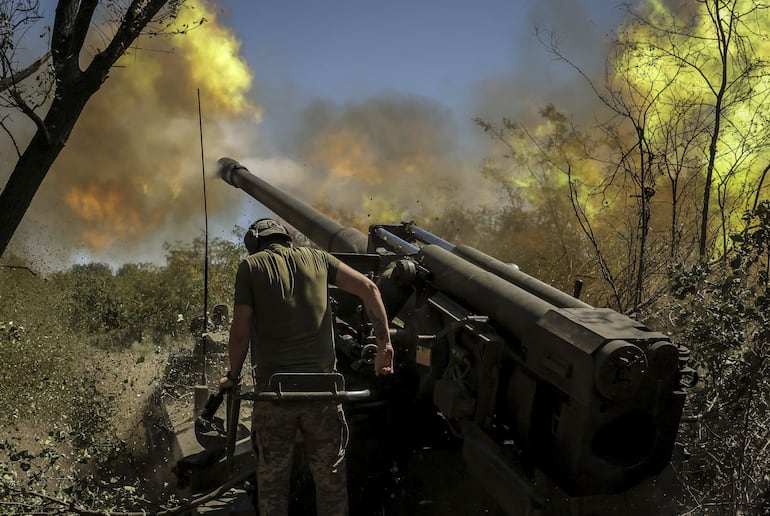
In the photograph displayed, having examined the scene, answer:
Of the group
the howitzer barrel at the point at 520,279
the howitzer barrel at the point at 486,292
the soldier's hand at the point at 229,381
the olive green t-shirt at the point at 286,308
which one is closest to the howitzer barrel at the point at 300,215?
the howitzer barrel at the point at 520,279

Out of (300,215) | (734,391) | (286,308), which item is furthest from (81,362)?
(734,391)

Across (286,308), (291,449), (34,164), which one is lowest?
(291,449)

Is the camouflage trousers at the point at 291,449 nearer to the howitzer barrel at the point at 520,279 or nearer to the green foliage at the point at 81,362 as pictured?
the green foliage at the point at 81,362

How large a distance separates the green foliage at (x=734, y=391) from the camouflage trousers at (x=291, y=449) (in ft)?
8.09

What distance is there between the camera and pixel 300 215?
27.1 feet

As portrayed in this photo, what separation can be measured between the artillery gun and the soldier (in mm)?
625

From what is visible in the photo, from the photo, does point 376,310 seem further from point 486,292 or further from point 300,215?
point 300,215

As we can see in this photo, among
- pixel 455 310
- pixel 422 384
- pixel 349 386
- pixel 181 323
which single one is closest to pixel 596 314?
pixel 455 310

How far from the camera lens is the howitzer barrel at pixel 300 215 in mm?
7418

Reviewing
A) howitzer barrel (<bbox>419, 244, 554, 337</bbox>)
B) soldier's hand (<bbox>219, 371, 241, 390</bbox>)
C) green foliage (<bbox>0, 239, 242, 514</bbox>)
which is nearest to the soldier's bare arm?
howitzer barrel (<bbox>419, 244, 554, 337</bbox>)

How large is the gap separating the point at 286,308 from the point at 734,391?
330 centimetres

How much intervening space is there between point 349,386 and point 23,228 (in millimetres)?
11294

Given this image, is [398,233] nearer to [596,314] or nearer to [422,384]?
[422,384]

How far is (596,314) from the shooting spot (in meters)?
3.67
